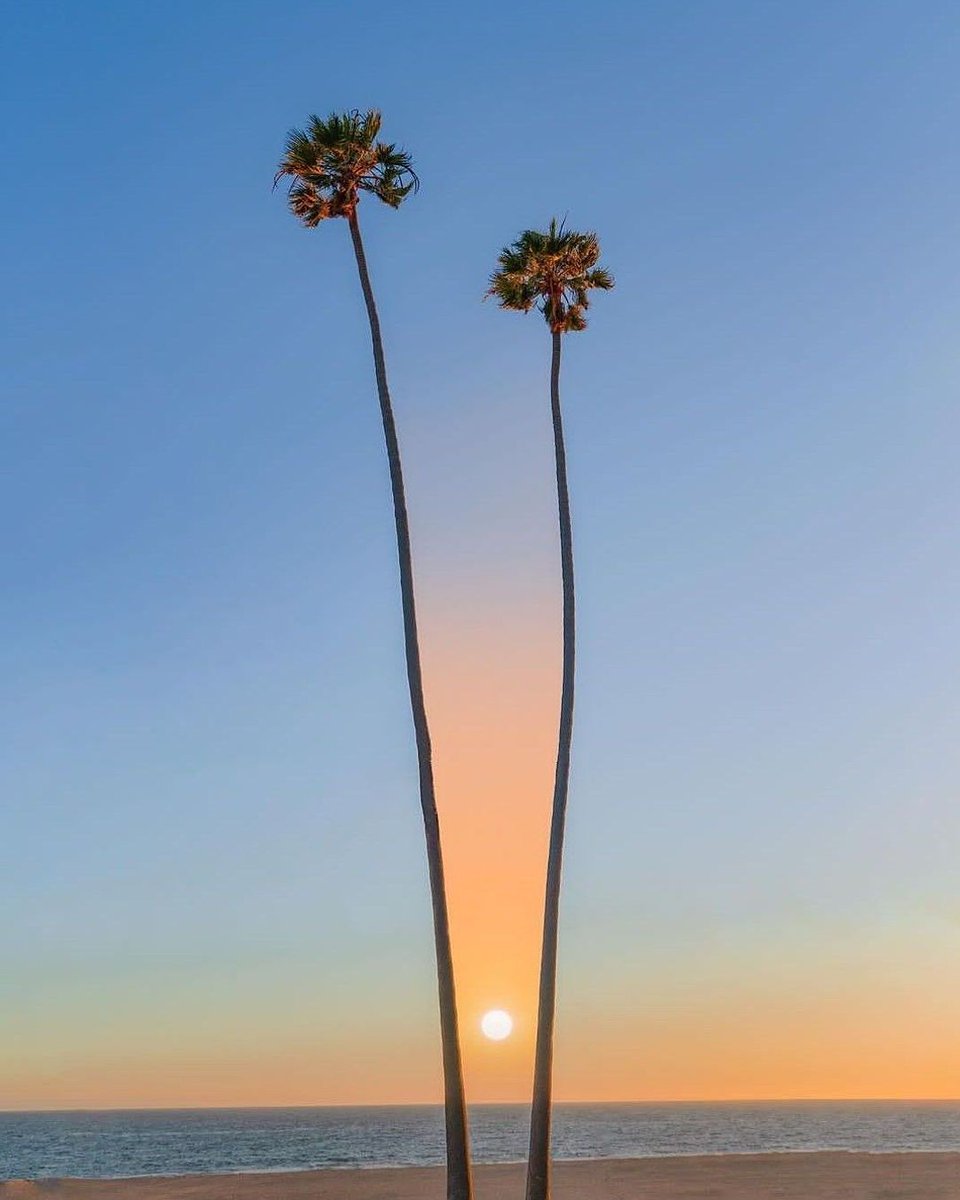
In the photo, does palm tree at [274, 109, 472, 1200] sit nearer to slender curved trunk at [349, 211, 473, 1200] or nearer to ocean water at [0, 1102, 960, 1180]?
slender curved trunk at [349, 211, 473, 1200]

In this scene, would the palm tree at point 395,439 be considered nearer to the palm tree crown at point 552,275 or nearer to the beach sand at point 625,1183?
the palm tree crown at point 552,275

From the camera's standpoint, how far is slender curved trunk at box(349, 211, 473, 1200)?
65.8ft

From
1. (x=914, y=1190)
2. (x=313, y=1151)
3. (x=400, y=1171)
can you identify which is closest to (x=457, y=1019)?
(x=914, y=1190)

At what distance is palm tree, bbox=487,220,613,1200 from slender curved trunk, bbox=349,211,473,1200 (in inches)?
50.9

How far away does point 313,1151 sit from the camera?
99312 millimetres

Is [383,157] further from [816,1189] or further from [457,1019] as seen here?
[816,1189]

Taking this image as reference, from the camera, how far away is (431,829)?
21312 mm

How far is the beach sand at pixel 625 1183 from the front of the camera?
38.4 metres

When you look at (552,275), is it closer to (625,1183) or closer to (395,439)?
(395,439)

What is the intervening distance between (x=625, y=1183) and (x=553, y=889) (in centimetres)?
2567

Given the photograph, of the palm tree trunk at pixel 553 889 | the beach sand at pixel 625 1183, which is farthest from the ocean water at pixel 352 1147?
the palm tree trunk at pixel 553 889

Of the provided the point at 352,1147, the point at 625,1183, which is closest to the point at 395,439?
the point at 625,1183

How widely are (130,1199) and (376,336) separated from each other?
29.1m

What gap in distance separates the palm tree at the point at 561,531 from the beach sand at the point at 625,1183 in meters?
18.5
